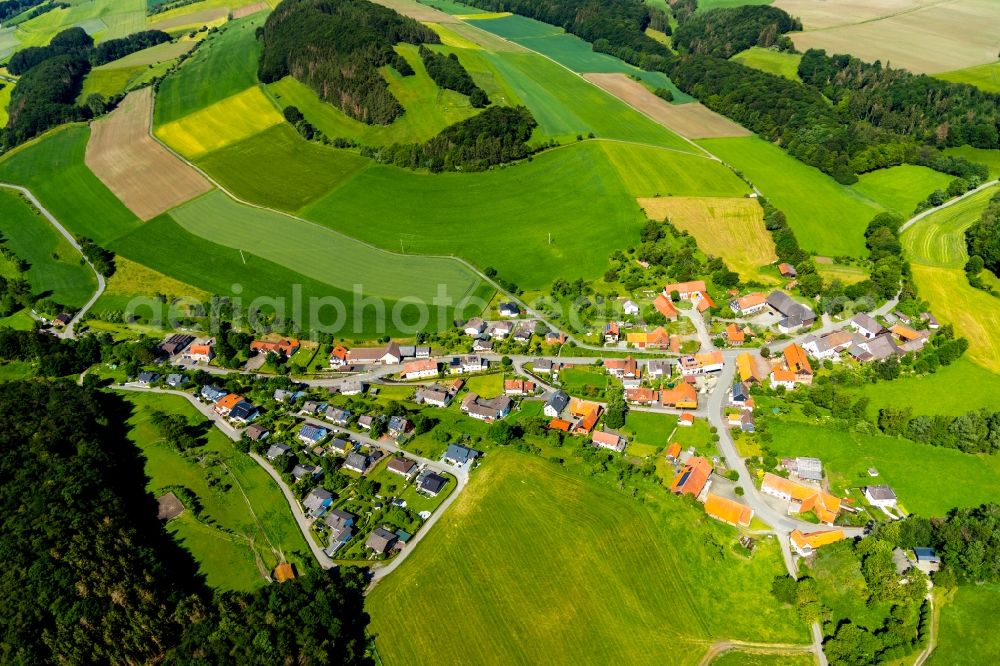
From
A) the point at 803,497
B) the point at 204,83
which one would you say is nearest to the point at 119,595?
the point at 803,497

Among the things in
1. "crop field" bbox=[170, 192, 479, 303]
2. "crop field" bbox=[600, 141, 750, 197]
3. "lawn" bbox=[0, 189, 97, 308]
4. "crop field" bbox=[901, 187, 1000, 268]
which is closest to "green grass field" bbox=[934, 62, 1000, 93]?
"crop field" bbox=[901, 187, 1000, 268]

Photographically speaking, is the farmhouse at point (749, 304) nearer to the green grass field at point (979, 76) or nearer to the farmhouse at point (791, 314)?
the farmhouse at point (791, 314)

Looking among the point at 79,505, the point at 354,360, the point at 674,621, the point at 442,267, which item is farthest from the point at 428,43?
the point at 674,621

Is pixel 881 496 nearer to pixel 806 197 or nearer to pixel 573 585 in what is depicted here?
pixel 573 585

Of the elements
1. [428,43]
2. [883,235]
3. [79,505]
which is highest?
Result: [428,43]

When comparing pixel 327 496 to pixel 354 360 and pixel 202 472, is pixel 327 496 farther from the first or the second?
pixel 354 360

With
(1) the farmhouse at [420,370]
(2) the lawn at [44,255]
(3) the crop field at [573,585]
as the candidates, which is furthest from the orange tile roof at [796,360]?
(2) the lawn at [44,255]
